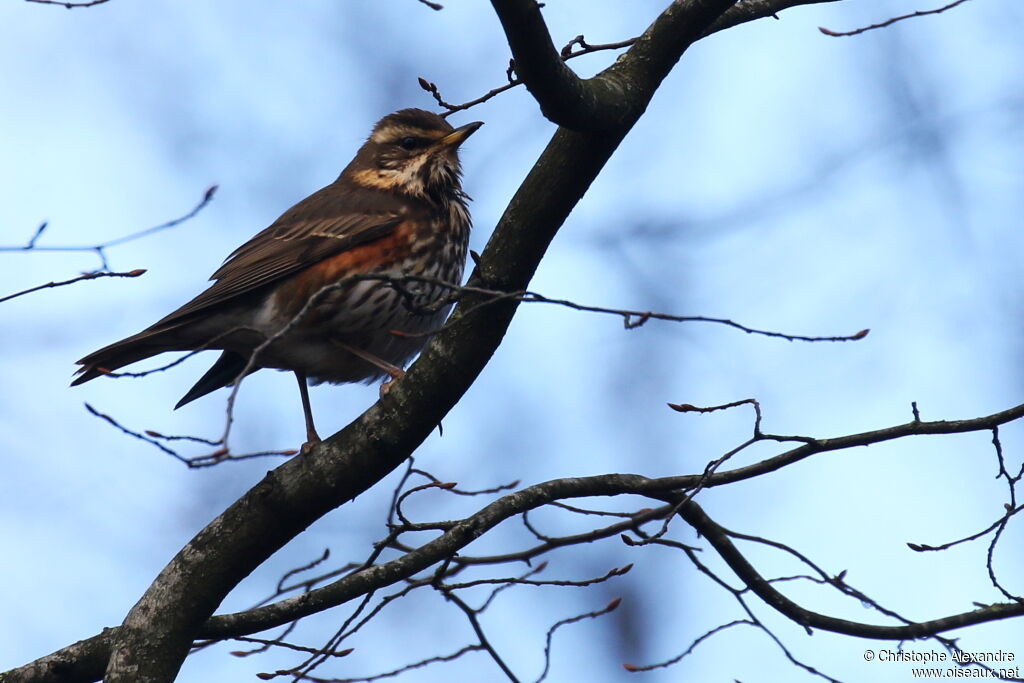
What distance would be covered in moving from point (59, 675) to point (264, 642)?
36.1 inches

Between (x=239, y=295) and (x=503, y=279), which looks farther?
(x=239, y=295)

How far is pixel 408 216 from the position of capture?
6.92 meters

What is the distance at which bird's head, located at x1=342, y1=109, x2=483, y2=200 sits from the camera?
7.45 m

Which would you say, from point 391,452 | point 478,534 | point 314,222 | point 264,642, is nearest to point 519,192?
point 391,452

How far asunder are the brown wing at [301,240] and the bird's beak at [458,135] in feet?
2.16

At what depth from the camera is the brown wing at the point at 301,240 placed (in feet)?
21.6

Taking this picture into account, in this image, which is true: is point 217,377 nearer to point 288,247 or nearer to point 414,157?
point 288,247

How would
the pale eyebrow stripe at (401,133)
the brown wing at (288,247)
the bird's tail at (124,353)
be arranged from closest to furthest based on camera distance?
the bird's tail at (124,353) → the brown wing at (288,247) → the pale eyebrow stripe at (401,133)

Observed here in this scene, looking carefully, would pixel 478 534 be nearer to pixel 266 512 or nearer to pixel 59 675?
pixel 266 512

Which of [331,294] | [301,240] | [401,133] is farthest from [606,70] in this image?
[401,133]

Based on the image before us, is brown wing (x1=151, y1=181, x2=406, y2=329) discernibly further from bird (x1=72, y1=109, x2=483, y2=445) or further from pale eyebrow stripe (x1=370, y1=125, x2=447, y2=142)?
pale eyebrow stripe (x1=370, y1=125, x2=447, y2=142)

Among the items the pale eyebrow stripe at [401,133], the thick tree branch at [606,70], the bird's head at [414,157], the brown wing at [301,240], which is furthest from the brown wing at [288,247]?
the thick tree branch at [606,70]

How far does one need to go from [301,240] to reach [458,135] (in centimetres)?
139

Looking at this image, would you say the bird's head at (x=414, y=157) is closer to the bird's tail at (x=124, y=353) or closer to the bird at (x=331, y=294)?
the bird at (x=331, y=294)
